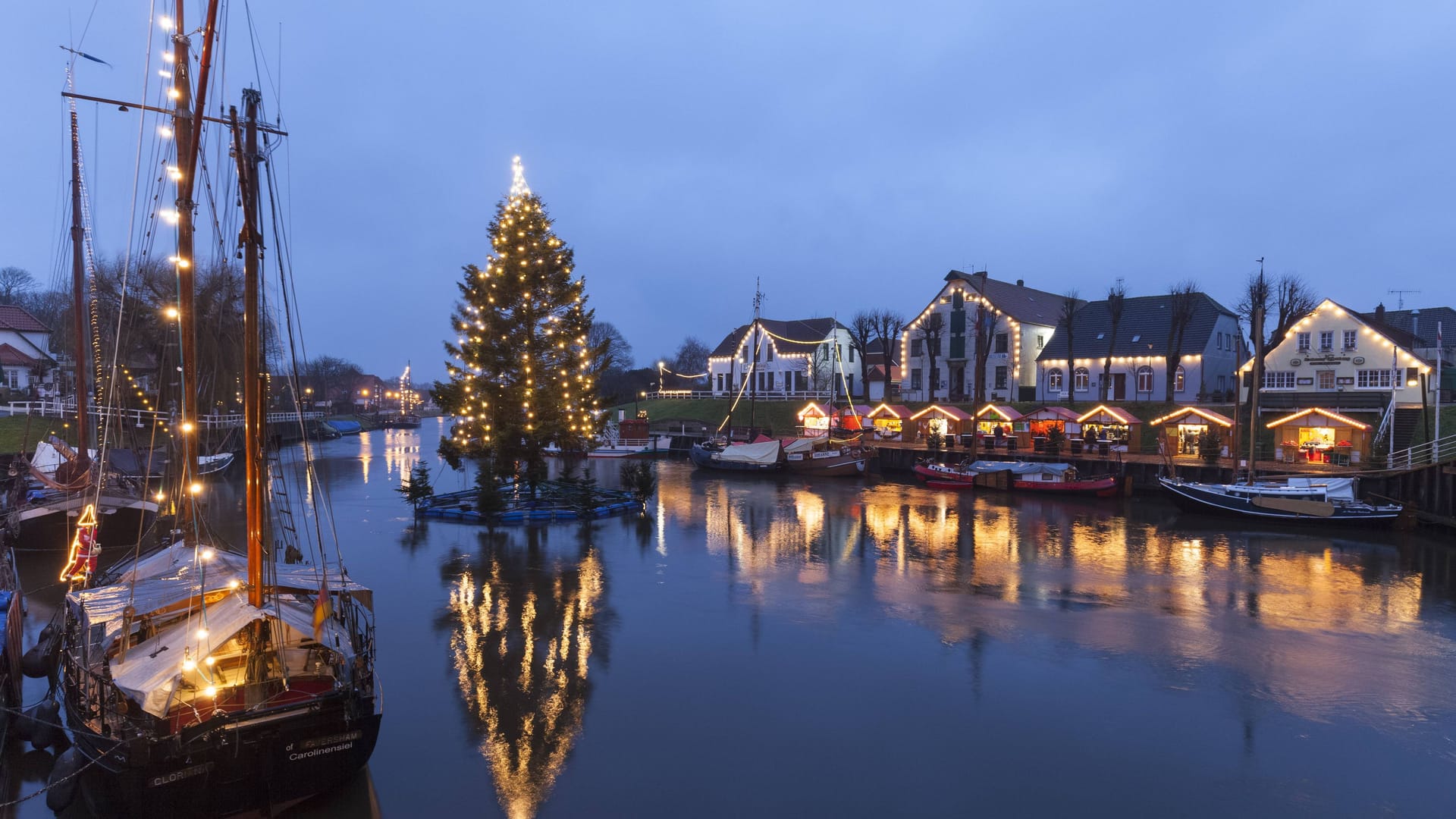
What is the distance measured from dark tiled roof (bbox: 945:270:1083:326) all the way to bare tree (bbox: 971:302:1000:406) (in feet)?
3.08

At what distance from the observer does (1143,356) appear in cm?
5125

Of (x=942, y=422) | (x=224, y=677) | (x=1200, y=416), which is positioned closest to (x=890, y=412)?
(x=942, y=422)

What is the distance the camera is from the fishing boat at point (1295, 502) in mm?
28203

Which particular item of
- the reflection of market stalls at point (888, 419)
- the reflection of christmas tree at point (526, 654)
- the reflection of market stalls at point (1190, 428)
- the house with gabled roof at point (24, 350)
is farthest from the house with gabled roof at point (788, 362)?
the house with gabled roof at point (24, 350)

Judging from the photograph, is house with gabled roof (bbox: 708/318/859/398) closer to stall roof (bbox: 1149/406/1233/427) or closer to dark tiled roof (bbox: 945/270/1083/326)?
dark tiled roof (bbox: 945/270/1083/326)

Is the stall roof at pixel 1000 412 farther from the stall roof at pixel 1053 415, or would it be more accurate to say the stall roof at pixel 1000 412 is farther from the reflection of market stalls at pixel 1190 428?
the reflection of market stalls at pixel 1190 428

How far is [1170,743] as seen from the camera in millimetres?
10664

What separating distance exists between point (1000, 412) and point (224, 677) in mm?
44049

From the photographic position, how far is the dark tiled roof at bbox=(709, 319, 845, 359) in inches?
2854

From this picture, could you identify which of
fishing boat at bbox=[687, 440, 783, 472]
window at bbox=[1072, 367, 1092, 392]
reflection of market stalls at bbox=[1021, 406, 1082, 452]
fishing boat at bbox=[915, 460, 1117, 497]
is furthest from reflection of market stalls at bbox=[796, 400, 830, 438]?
window at bbox=[1072, 367, 1092, 392]

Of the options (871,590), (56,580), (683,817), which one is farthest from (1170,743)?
(56,580)

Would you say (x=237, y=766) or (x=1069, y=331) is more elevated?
(x=1069, y=331)

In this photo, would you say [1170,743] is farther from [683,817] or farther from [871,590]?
[871,590]

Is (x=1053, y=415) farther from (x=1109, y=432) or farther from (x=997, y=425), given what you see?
(x=997, y=425)
